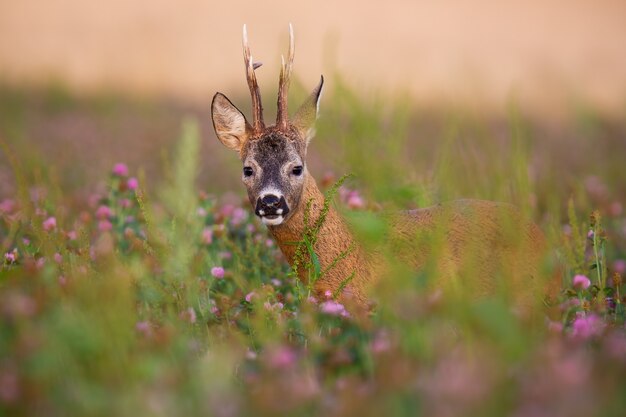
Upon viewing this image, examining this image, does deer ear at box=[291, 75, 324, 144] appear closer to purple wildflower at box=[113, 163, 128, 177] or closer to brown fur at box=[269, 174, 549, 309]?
brown fur at box=[269, 174, 549, 309]

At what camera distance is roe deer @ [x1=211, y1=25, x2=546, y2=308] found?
15.7 feet

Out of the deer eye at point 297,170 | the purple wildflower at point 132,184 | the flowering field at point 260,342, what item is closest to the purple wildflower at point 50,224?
the flowering field at point 260,342

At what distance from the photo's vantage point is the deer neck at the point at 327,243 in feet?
15.7

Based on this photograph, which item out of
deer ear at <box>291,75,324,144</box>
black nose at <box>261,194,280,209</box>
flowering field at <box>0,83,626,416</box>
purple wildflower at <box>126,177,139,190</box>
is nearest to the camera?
flowering field at <box>0,83,626,416</box>

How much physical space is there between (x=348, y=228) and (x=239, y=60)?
40.0 ft

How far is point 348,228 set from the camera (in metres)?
5.12

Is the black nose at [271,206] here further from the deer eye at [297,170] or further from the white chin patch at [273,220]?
the deer eye at [297,170]

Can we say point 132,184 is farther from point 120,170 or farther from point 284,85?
point 284,85

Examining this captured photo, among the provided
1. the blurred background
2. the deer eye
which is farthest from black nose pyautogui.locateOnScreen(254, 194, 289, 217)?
the blurred background

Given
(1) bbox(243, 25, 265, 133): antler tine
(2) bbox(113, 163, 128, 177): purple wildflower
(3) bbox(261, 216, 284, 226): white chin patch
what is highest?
(1) bbox(243, 25, 265, 133): antler tine

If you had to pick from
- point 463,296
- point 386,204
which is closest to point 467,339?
point 463,296

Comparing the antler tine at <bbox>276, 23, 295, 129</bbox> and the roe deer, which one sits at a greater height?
A: the antler tine at <bbox>276, 23, 295, 129</bbox>

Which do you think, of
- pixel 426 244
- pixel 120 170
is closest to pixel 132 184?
pixel 120 170

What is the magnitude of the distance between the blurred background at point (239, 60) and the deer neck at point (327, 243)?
270 cm
